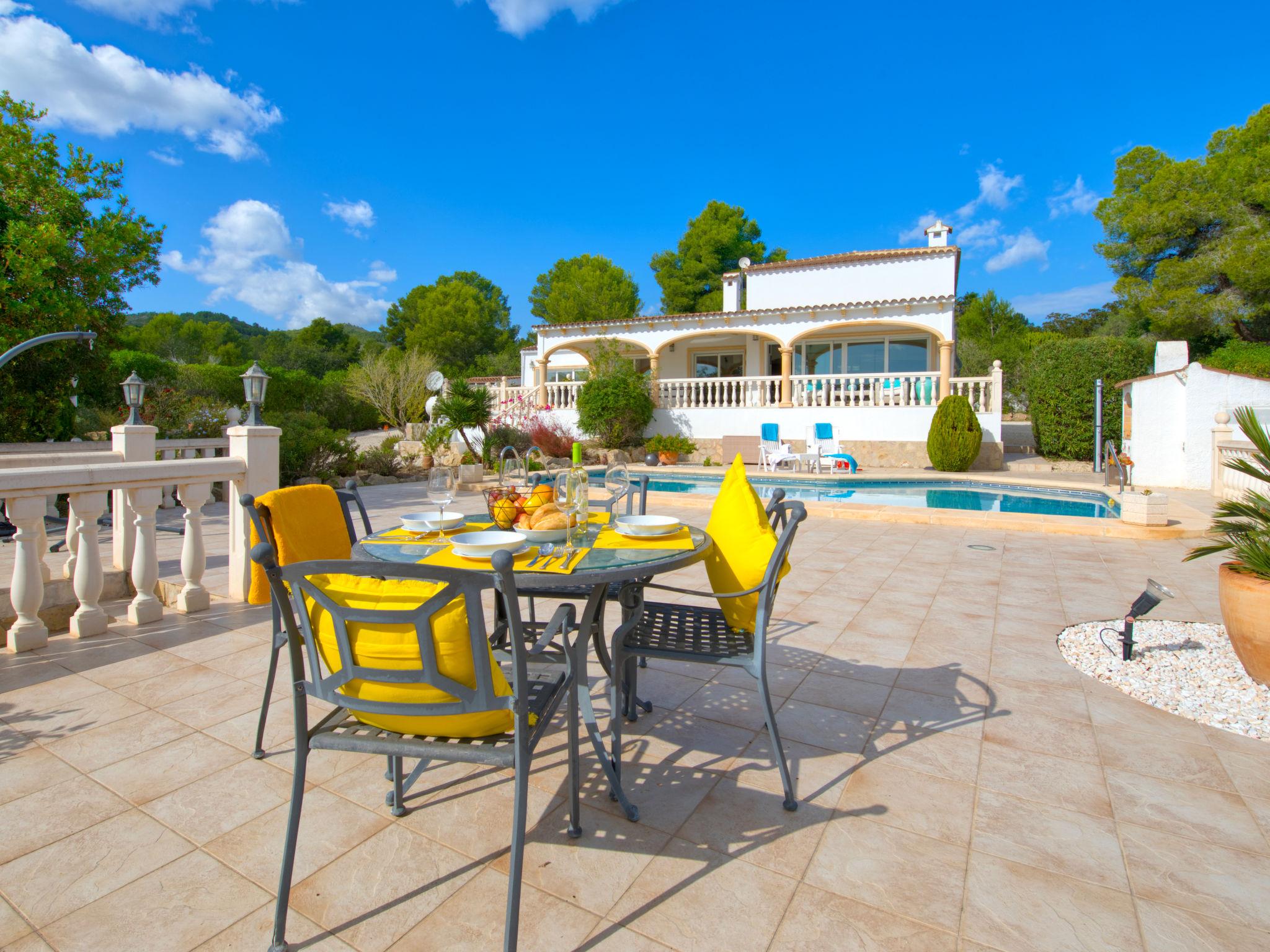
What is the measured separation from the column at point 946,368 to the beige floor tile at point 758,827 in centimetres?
1305

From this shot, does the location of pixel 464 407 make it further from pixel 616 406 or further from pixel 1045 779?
pixel 1045 779

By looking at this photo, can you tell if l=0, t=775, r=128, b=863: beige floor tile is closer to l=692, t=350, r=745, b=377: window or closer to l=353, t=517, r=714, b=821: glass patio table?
l=353, t=517, r=714, b=821: glass patio table

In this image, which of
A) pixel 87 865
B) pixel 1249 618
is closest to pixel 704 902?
pixel 87 865

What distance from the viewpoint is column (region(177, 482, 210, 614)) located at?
3619mm

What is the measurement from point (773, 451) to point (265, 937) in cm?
1270

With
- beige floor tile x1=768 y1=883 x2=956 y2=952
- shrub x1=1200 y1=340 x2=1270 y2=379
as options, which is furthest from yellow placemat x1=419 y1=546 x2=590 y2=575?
shrub x1=1200 y1=340 x2=1270 y2=379

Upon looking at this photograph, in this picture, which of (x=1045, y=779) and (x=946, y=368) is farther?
(x=946, y=368)

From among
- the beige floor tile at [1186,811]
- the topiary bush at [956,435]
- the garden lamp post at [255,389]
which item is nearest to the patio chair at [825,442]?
the topiary bush at [956,435]

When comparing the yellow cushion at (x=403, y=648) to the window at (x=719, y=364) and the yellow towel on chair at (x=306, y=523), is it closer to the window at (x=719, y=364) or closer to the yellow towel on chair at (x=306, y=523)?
the yellow towel on chair at (x=306, y=523)

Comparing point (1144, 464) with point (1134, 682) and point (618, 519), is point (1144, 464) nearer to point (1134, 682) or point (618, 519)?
point (1134, 682)

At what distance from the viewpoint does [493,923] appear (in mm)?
1436

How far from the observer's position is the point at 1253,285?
16.1 meters

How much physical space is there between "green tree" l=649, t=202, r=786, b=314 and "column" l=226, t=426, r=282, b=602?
2538 cm

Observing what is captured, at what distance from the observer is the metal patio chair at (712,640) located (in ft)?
6.30
